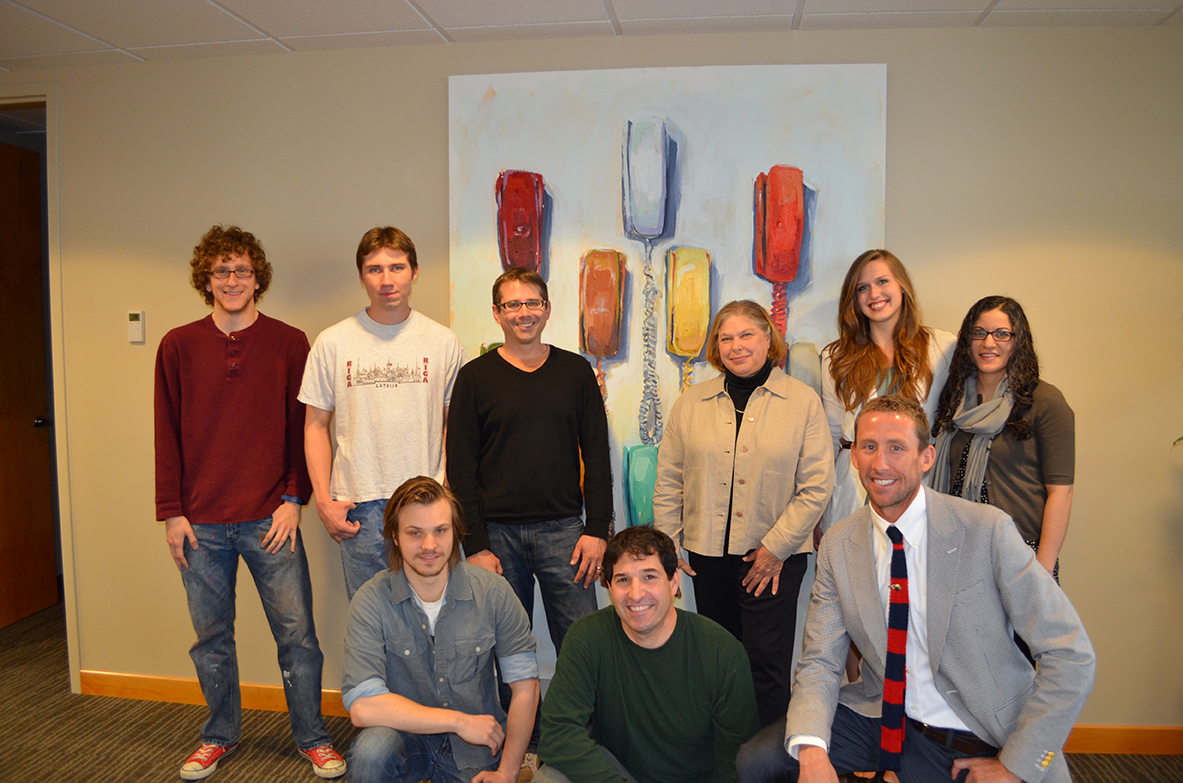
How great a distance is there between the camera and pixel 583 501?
2.40m

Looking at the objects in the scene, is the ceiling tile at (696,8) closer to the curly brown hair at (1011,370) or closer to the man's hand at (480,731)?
the curly brown hair at (1011,370)

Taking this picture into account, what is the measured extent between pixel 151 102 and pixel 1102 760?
464cm

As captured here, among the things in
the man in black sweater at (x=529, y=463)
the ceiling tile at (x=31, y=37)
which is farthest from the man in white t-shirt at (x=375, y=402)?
the ceiling tile at (x=31, y=37)

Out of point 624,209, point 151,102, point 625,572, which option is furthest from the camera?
point 151,102

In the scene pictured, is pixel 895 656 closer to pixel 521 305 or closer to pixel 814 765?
pixel 814 765

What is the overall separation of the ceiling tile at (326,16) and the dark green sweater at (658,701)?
224 centimetres

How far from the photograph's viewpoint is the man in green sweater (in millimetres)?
1654

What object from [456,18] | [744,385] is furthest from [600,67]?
[744,385]

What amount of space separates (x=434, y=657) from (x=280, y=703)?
154 cm

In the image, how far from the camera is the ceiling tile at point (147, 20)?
2492 millimetres

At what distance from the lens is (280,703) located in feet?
9.80

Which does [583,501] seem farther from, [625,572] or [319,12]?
[319,12]

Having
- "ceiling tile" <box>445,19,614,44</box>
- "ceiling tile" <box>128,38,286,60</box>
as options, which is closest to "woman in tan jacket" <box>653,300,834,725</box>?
"ceiling tile" <box>445,19,614,44</box>

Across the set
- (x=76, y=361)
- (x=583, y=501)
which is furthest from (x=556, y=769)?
(x=76, y=361)
